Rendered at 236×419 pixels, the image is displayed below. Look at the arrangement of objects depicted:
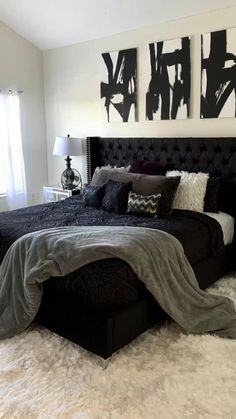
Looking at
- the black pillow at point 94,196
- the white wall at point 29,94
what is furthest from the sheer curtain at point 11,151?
the black pillow at point 94,196

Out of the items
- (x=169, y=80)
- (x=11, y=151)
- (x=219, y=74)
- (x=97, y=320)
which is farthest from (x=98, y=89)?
(x=97, y=320)

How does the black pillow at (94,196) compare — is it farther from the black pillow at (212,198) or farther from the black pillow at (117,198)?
the black pillow at (212,198)

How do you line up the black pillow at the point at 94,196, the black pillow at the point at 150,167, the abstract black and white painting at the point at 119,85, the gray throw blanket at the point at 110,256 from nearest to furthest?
the gray throw blanket at the point at 110,256 → the black pillow at the point at 94,196 → the black pillow at the point at 150,167 → the abstract black and white painting at the point at 119,85

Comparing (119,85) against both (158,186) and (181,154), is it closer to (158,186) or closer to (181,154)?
(181,154)

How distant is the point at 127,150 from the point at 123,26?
1.39m

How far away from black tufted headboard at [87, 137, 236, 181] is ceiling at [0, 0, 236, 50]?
1.24 m

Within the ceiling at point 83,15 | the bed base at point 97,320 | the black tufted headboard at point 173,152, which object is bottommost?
the bed base at point 97,320

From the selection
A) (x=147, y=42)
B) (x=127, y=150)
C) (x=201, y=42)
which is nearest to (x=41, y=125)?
(x=127, y=150)

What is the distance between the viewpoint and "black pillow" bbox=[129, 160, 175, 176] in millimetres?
3697

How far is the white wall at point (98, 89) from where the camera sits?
11.8 ft

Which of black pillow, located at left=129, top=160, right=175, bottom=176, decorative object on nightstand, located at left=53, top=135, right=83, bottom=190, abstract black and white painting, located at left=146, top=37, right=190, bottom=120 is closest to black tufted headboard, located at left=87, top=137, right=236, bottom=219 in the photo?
black pillow, located at left=129, top=160, right=175, bottom=176

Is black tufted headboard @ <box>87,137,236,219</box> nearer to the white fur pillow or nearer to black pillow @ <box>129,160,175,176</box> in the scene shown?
black pillow @ <box>129,160,175,176</box>

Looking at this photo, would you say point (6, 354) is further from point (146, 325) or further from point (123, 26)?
point (123, 26)

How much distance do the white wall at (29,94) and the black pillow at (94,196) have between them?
179 centimetres
